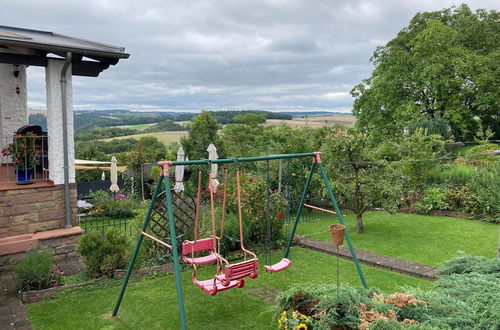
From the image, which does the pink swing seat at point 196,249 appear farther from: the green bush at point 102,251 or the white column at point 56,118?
the white column at point 56,118

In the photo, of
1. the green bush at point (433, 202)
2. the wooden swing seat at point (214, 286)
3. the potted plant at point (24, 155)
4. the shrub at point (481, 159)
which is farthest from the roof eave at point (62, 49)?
the shrub at point (481, 159)

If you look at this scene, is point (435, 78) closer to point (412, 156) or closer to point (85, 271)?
point (412, 156)

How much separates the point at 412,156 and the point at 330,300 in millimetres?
10929

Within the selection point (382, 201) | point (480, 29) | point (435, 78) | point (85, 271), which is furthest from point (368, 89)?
point (85, 271)

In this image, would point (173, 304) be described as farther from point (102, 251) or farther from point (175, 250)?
point (175, 250)

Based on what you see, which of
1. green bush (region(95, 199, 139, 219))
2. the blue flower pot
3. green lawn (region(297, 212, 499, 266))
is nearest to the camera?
the blue flower pot

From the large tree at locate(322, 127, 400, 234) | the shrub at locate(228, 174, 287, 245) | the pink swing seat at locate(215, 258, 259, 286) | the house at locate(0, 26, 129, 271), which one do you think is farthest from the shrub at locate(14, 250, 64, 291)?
the large tree at locate(322, 127, 400, 234)

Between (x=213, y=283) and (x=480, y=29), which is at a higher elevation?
(x=480, y=29)

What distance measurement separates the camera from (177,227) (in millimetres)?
7266

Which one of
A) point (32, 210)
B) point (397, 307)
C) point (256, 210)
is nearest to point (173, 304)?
point (397, 307)

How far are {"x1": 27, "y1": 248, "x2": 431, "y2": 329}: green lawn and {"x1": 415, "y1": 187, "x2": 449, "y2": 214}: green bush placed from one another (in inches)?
232

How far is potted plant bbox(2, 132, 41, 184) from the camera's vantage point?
7082 mm

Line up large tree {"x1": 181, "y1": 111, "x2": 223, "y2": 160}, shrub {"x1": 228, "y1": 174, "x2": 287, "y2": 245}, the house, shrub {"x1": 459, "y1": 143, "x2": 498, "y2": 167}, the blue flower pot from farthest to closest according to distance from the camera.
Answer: large tree {"x1": 181, "y1": 111, "x2": 223, "y2": 160} < shrub {"x1": 459, "y1": 143, "x2": 498, "y2": 167} < shrub {"x1": 228, "y1": 174, "x2": 287, "y2": 245} < the blue flower pot < the house

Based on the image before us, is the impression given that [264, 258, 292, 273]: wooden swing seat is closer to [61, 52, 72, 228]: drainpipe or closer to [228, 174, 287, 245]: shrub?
[228, 174, 287, 245]: shrub
